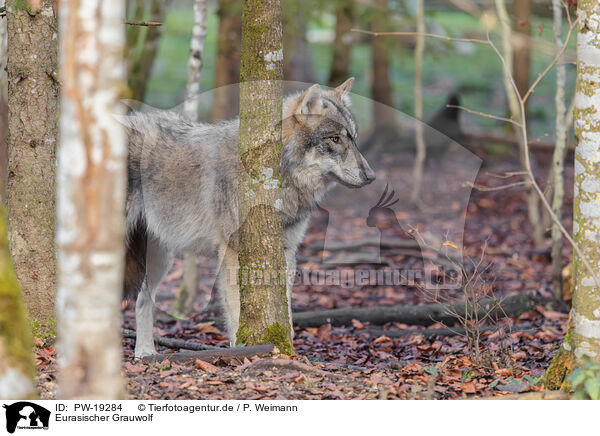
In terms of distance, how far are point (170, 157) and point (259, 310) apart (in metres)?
2.19

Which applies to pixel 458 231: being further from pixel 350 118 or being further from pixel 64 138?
pixel 64 138

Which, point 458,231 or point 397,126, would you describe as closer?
point 458,231

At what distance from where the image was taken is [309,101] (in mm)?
6059

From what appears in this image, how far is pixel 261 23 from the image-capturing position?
5.05 metres

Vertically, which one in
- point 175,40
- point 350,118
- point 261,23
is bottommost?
point 350,118

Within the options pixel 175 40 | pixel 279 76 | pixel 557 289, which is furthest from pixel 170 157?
pixel 175 40

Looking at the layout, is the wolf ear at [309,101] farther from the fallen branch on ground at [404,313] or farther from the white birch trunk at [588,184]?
the fallen branch on ground at [404,313]

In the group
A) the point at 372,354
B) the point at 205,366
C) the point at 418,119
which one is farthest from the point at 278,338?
the point at 418,119

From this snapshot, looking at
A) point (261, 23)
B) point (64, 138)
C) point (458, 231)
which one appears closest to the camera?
point (64, 138)

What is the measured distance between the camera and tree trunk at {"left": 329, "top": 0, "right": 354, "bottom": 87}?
14461 millimetres

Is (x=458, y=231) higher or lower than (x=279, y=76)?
lower

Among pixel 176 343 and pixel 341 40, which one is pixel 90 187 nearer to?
pixel 176 343
